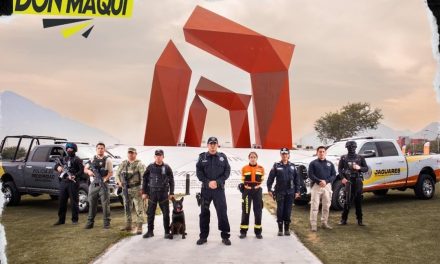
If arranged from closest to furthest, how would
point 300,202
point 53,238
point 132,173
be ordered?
point 53,238, point 132,173, point 300,202

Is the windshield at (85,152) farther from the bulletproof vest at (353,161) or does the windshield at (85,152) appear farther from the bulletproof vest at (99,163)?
the bulletproof vest at (353,161)

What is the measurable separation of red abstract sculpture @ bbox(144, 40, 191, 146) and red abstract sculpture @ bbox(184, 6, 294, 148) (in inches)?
96.2

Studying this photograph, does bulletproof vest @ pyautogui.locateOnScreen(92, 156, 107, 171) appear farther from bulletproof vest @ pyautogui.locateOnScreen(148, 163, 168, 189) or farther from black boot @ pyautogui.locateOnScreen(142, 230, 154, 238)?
black boot @ pyautogui.locateOnScreen(142, 230, 154, 238)

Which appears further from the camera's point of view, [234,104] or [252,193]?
[234,104]

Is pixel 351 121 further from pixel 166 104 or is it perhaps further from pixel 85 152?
pixel 85 152

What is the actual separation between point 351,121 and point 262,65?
36.2 m

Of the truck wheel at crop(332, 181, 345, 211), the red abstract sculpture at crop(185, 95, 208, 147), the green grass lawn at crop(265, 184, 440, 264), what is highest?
the red abstract sculpture at crop(185, 95, 208, 147)

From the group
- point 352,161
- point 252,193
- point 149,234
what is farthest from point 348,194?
point 149,234

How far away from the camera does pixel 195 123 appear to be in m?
30.9

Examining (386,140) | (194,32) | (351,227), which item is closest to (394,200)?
(386,140)

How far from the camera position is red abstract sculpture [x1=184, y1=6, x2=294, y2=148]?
26.5 metres

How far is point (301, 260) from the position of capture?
17.1ft

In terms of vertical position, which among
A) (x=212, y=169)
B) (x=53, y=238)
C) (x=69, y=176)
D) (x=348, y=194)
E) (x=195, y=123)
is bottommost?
(x=53, y=238)

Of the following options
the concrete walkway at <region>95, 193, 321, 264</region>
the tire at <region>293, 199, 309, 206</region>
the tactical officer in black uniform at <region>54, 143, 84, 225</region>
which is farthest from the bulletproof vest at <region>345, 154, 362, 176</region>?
the tactical officer in black uniform at <region>54, 143, 84, 225</region>
